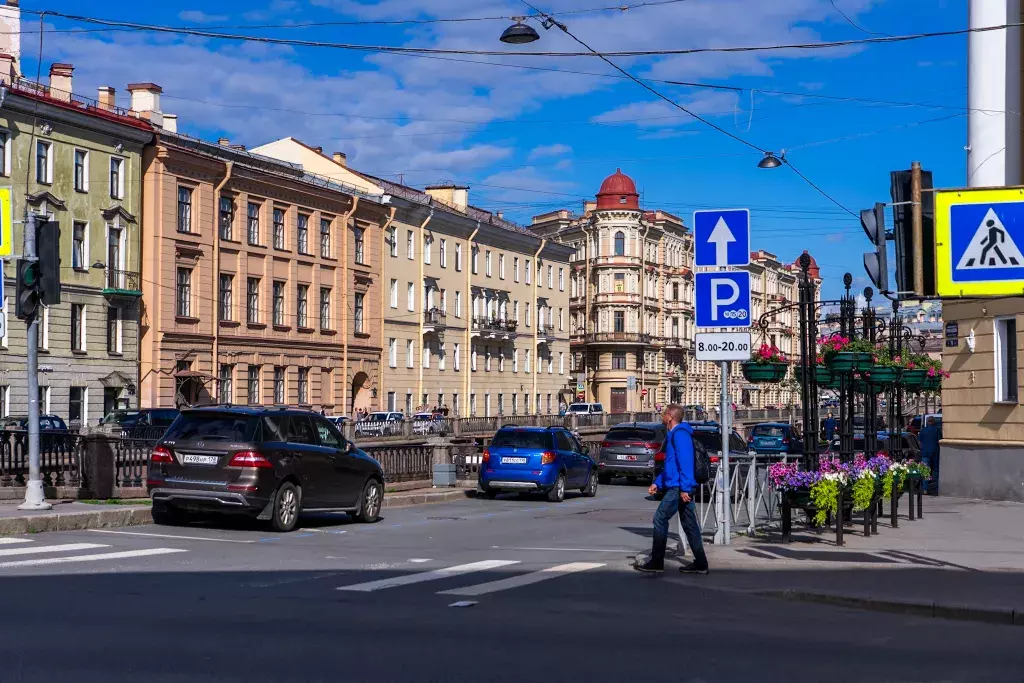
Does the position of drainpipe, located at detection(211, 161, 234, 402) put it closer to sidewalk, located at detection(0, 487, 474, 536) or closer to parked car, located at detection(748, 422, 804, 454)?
parked car, located at detection(748, 422, 804, 454)

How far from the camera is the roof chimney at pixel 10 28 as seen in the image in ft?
171

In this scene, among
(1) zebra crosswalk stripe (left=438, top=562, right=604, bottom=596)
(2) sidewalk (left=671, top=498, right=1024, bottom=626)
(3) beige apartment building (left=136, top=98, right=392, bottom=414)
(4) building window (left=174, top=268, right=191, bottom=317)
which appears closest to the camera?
(2) sidewalk (left=671, top=498, right=1024, bottom=626)

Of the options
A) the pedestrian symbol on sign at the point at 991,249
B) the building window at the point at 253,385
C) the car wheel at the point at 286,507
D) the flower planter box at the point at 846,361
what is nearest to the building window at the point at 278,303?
the building window at the point at 253,385

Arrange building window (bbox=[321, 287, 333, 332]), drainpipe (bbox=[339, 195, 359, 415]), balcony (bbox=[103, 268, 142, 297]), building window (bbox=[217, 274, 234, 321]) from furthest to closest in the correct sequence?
drainpipe (bbox=[339, 195, 359, 415]) < building window (bbox=[321, 287, 333, 332]) < building window (bbox=[217, 274, 234, 321]) < balcony (bbox=[103, 268, 142, 297])

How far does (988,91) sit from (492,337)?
57.1m

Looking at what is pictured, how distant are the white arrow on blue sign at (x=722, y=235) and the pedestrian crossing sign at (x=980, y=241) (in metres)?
3.40

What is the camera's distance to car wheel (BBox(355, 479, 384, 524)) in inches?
800

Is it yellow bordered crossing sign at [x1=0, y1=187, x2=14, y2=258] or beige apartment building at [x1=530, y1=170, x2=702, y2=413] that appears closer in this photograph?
yellow bordered crossing sign at [x1=0, y1=187, x2=14, y2=258]

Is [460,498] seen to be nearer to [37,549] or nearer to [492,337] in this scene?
[37,549]

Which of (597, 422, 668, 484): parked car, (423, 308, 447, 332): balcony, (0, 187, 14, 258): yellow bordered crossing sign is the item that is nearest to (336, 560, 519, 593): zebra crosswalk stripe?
(0, 187, 14, 258): yellow bordered crossing sign

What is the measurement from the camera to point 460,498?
94.5ft

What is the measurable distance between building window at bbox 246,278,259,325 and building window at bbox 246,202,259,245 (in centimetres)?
182

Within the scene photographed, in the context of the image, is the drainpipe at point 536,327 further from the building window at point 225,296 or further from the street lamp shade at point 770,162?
the street lamp shade at point 770,162

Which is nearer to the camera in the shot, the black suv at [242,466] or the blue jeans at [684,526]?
the blue jeans at [684,526]
